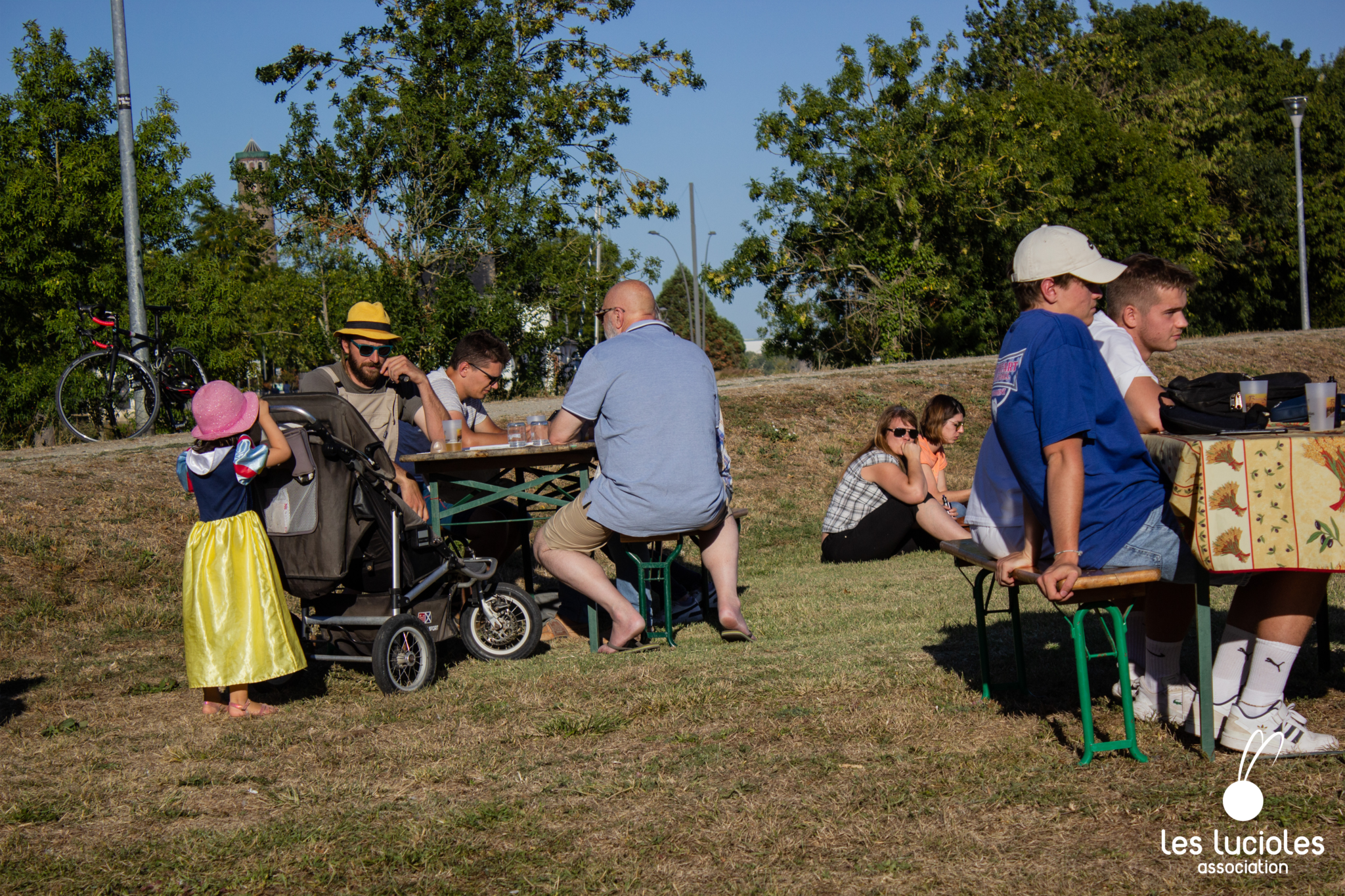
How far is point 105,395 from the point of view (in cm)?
1228

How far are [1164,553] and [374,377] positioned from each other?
4.35m

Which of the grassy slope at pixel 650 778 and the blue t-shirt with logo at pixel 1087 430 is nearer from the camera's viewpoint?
the grassy slope at pixel 650 778

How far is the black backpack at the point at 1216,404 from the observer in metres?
3.57

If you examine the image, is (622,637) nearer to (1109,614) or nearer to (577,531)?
(577,531)

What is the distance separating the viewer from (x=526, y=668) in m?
5.42

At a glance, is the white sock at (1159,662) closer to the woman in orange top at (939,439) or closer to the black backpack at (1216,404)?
the black backpack at (1216,404)

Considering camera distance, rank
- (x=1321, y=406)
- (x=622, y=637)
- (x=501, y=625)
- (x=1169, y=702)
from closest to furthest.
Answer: (x=1321, y=406) → (x=1169, y=702) → (x=622, y=637) → (x=501, y=625)

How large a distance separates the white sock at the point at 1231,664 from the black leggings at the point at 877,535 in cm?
488

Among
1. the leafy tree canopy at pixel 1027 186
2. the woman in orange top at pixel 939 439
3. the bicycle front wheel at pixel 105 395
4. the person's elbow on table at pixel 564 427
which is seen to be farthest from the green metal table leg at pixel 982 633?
the leafy tree canopy at pixel 1027 186

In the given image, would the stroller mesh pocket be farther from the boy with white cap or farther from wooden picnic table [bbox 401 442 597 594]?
the boy with white cap

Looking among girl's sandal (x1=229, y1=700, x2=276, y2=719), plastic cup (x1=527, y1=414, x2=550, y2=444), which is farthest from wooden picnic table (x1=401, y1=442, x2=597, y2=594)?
girl's sandal (x1=229, y1=700, x2=276, y2=719)

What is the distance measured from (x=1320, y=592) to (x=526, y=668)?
11.0ft

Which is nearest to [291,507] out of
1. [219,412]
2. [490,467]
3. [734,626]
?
[219,412]

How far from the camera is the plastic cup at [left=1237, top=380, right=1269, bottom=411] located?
3.69 meters
